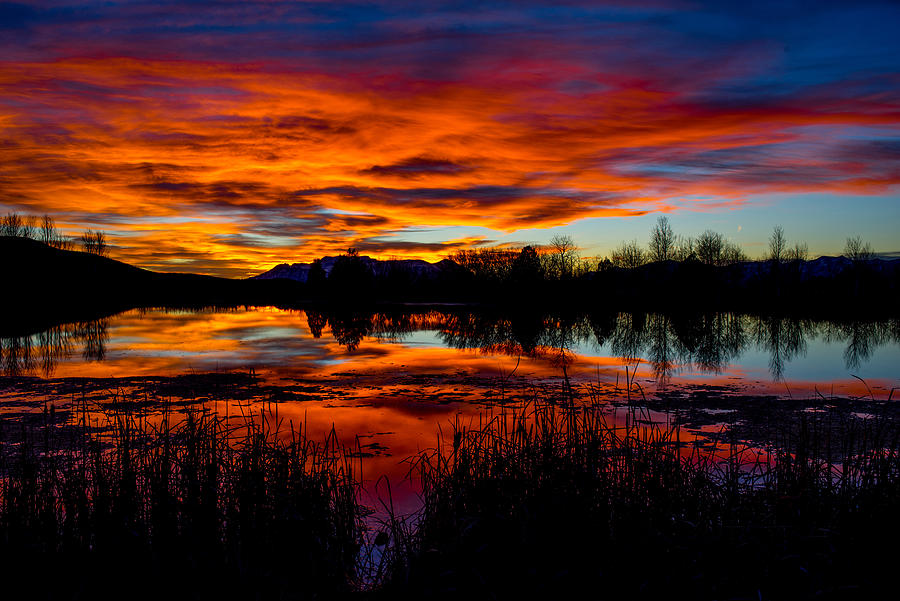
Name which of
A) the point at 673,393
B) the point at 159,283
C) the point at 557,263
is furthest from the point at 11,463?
the point at 159,283

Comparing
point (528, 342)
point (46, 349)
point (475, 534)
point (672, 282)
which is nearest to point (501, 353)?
point (528, 342)

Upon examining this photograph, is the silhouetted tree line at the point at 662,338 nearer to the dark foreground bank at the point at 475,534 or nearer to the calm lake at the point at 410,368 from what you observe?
the calm lake at the point at 410,368

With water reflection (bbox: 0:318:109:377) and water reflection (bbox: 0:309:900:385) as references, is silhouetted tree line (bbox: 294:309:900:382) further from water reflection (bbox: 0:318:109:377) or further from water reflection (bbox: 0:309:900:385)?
water reflection (bbox: 0:318:109:377)

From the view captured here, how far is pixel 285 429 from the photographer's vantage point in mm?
12547

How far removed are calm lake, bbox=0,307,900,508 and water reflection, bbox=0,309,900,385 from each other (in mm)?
110

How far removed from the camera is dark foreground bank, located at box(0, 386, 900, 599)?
5.34 m

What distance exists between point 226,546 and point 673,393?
14695 millimetres

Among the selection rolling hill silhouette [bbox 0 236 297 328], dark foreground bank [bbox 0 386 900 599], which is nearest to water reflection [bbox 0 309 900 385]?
dark foreground bank [bbox 0 386 900 599]

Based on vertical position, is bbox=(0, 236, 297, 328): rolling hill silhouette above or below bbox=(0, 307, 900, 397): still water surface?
above

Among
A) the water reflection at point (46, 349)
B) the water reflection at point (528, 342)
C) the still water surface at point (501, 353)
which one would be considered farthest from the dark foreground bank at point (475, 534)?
the water reflection at point (46, 349)

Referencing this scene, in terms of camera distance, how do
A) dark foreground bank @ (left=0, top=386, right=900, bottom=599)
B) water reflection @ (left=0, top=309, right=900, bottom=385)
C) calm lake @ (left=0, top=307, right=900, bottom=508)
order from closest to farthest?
dark foreground bank @ (left=0, top=386, right=900, bottom=599)
calm lake @ (left=0, top=307, right=900, bottom=508)
water reflection @ (left=0, top=309, right=900, bottom=385)

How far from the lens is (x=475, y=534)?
6117 millimetres

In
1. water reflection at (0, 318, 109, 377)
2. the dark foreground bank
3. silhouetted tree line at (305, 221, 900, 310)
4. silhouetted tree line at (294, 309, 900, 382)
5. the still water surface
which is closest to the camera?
the dark foreground bank

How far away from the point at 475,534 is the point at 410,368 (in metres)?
16.9
